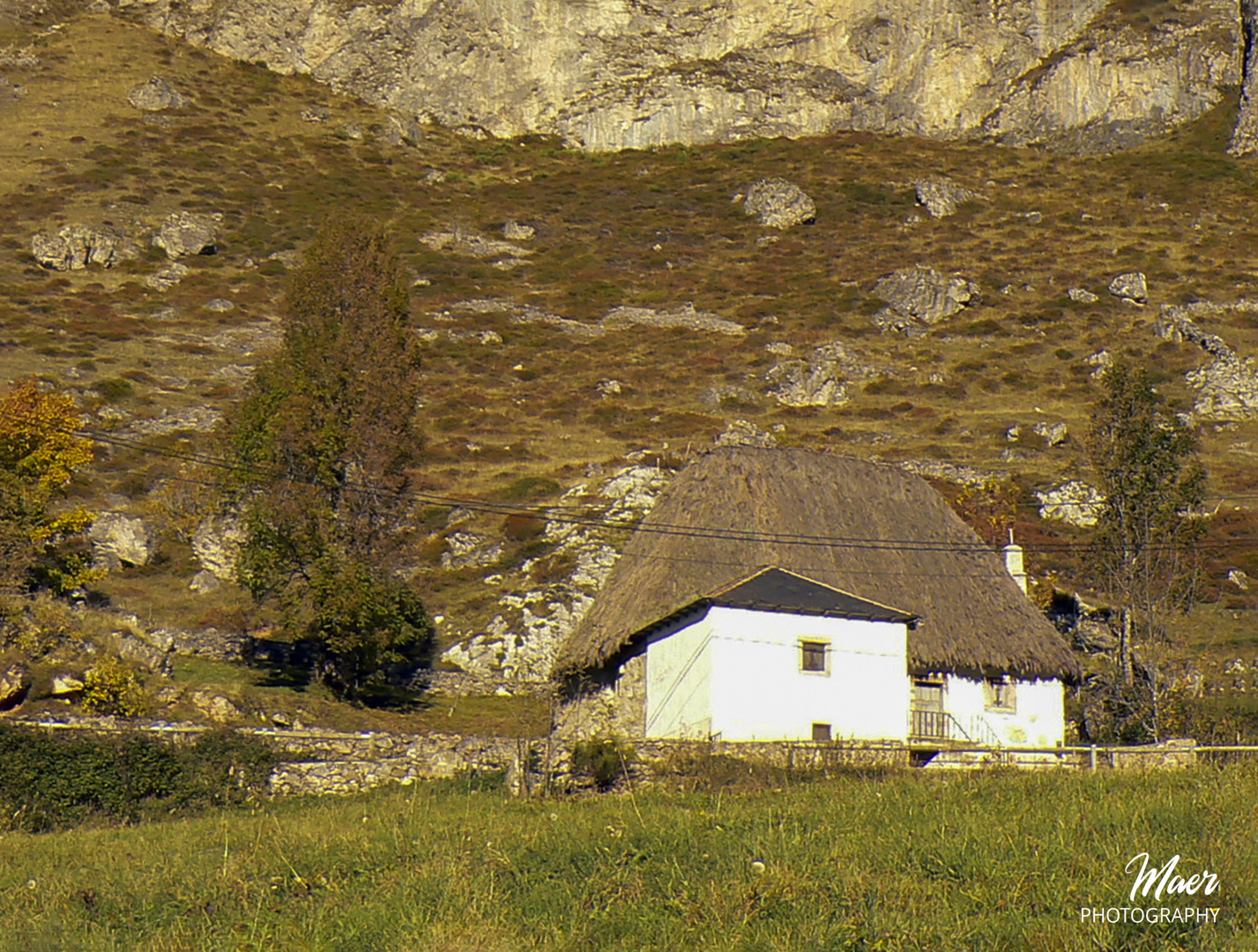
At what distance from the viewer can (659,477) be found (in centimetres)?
5184

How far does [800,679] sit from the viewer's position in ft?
91.0

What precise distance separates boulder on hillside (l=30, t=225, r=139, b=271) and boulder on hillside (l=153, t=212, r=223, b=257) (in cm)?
226

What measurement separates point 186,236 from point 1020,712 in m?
77.9

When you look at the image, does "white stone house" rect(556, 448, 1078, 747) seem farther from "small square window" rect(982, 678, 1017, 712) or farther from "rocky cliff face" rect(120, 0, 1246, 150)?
"rocky cliff face" rect(120, 0, 1246, 150)

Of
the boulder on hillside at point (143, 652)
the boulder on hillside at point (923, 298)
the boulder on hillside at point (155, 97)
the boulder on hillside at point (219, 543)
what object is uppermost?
the boulder on hillside at point (155, 97)

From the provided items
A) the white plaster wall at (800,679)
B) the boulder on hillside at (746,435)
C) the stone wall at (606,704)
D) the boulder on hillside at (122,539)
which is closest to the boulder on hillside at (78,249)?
the boulder on hillside at (122,539)

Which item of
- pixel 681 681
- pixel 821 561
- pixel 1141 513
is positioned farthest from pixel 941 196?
pixel 681 681

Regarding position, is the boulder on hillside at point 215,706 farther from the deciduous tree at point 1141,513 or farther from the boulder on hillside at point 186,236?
the boulder on hillside at point 186,236

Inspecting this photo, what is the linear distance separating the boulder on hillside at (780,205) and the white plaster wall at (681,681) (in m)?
80.1

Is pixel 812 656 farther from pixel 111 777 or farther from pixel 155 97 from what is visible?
pixel 155 97

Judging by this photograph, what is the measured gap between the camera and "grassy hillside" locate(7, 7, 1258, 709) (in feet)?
199

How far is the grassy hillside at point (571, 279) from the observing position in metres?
60.6

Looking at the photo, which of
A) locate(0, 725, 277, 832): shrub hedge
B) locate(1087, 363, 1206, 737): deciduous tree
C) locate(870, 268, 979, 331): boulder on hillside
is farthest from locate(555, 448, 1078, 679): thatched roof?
locate(870, 268, 979, 331): boulder on hillside

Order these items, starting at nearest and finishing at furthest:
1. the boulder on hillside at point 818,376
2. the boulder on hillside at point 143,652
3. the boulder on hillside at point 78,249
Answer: the boulder on hillside at point 143,652 → the boulder on hillside at point 818,376 → the boulder on hillside at point 78,249
